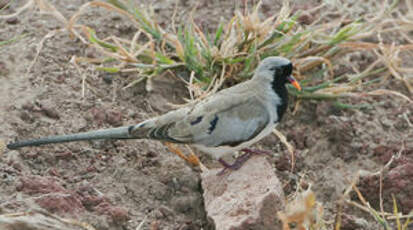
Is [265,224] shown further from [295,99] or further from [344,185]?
[295,99]

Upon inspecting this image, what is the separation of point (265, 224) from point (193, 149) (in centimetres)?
103

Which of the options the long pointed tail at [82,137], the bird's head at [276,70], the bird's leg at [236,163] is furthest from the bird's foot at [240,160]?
the long pointed tail at [82,137]

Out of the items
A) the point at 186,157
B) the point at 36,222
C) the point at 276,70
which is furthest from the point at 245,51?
the point at 36,222

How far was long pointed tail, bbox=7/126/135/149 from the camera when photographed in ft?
11.5

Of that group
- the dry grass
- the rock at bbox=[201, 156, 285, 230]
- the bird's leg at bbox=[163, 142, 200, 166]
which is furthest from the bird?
the dry grass

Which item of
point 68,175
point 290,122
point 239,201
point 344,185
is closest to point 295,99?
point 290,122

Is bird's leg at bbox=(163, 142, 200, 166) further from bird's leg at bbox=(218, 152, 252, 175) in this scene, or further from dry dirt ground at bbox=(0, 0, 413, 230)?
bird's leg at bbox=(218, 152, 252, 175)

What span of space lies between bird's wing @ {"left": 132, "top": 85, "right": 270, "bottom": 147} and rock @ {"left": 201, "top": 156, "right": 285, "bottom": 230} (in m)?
0.19

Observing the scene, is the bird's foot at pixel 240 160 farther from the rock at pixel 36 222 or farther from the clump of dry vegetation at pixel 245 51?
the rock at pixel 36 222

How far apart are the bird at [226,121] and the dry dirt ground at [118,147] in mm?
225

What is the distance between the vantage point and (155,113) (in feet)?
13.7

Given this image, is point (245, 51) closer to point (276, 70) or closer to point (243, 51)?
point (243, 51)

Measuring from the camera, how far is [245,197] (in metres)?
3.31

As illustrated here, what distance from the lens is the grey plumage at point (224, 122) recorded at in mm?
3527
